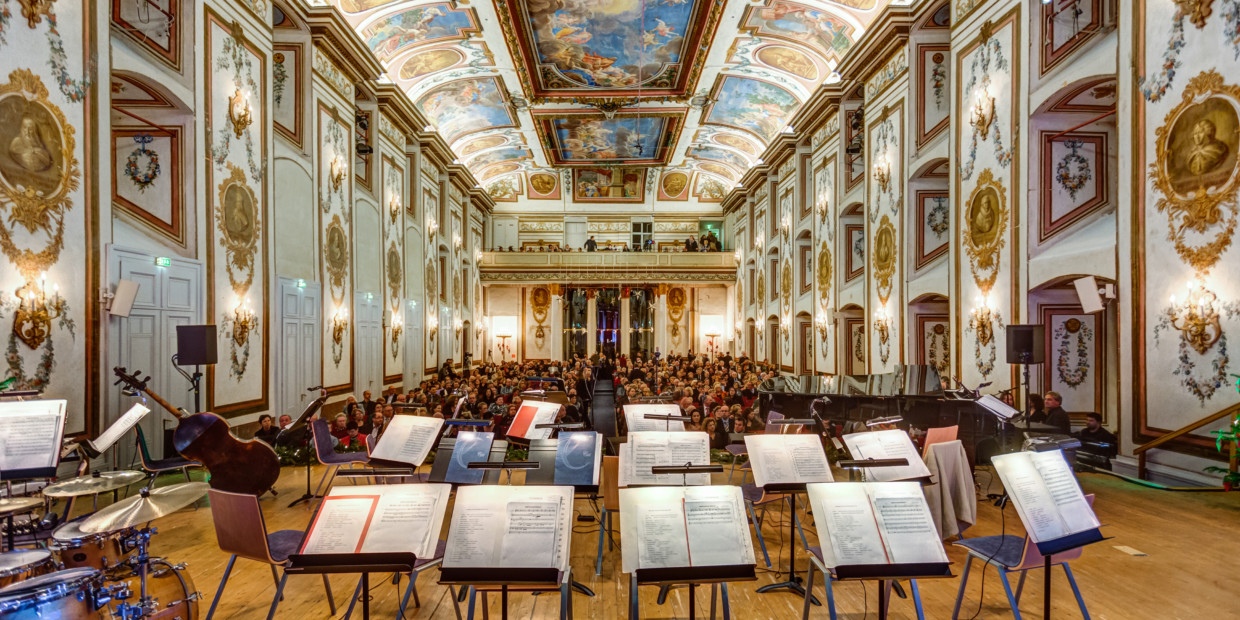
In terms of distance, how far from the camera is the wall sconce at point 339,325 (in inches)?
515

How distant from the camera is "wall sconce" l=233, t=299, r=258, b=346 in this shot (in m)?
9.71

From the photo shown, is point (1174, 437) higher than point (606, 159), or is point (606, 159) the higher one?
point (606, 159)

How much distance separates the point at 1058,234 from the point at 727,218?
22.6m

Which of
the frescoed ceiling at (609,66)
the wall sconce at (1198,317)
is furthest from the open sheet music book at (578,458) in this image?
the frescoed ceiling at (609,66)

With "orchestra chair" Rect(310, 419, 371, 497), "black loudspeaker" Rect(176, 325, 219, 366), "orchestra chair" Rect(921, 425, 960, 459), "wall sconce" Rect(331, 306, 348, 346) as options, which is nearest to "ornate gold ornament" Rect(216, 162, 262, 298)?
"black loudspeaker" Rect(176, 325, 219, 366)

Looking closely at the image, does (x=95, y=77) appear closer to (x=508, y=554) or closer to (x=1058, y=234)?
(x=508, y=554)

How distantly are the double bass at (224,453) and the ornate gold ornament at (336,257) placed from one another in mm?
8296

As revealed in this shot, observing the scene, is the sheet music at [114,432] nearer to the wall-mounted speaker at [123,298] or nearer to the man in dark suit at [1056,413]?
the wall-mounted speaker at [123,298]

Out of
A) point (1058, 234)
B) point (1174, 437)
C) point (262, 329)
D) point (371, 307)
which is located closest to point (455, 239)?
point (371, 307)

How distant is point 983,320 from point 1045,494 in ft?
26.2

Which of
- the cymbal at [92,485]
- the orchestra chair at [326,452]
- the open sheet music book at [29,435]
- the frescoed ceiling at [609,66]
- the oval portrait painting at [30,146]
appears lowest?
the orchestra chair at [326,452]

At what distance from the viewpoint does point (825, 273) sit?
17406mm

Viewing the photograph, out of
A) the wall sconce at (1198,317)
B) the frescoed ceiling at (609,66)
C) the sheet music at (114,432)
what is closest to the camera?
the sheet music at (114,432)

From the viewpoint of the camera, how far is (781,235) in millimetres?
22078
